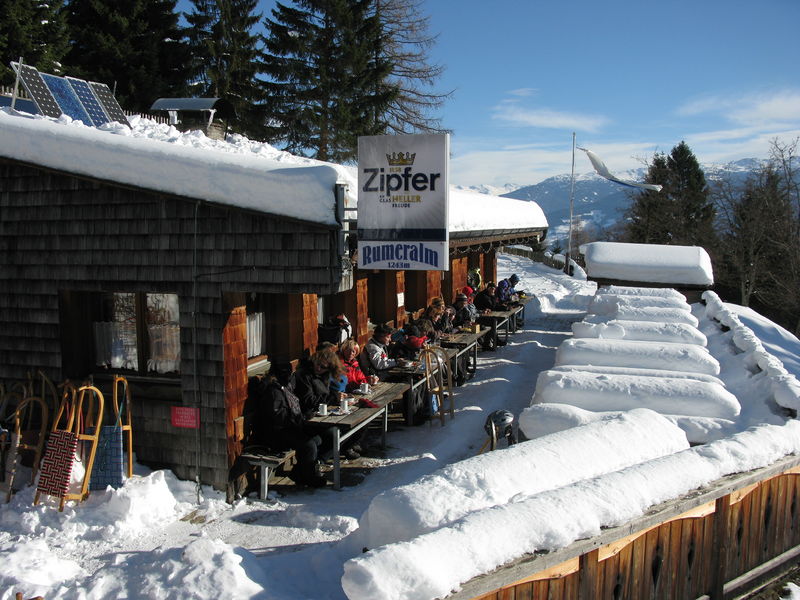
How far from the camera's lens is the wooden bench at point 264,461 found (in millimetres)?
6461

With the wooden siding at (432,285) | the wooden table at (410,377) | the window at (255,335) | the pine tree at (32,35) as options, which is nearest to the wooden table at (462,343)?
the wooden table at (410,377)

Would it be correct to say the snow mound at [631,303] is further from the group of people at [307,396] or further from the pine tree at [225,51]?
the pine tree at [225,51]

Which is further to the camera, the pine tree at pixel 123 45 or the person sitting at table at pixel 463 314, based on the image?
the pine tree at pixel 123 45

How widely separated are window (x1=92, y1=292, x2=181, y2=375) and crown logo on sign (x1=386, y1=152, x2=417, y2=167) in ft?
8.88

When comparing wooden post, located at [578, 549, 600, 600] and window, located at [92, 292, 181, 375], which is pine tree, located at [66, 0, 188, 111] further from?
wooden post, located at [578, 549, 600, 600]

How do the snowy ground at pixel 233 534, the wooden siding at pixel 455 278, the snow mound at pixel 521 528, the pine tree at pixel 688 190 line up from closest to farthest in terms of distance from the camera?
1. the snow mound at pixel 521 528
2. the snowy ground at pixel 233 534
3. the wooden siding at pixel 455 278
4. the pine tree at pixel 688 190

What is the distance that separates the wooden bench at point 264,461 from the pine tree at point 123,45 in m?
20.2

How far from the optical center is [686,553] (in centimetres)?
457

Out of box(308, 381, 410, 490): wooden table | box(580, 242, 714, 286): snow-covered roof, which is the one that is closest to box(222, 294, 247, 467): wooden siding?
box(308, 381, 410, 490): wooden table

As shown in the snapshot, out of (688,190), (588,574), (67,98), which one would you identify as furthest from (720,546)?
(688,190)

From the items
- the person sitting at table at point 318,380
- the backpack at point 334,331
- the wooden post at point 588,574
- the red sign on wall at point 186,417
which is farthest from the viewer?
the backpack at point 334,331

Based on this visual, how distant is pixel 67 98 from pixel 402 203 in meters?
6.15

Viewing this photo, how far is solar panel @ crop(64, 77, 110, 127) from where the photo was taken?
31.1 ft

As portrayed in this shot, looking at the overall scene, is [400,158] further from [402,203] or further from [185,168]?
[185,168]
